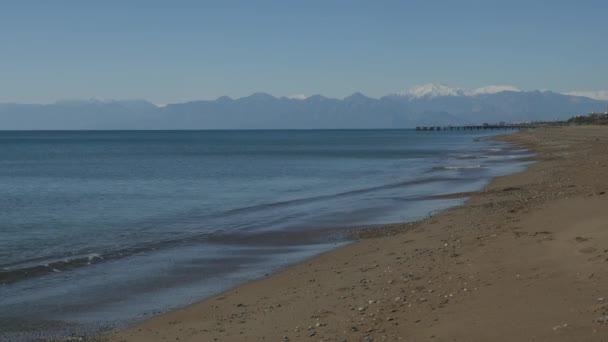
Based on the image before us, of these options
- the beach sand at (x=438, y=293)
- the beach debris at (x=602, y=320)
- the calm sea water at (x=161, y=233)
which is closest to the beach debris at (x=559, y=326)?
the beach sand at (x=438, y=293)

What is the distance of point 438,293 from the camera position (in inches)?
404

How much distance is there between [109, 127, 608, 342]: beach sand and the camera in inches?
328

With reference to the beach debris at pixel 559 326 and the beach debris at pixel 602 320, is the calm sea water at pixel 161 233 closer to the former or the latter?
the beach debris at pixel 559 326

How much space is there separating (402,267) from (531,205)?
29.2 ft

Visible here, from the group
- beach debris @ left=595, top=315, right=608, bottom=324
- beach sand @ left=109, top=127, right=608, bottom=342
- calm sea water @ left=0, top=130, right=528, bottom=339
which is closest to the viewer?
beach debris @ left=595, top=315, right=608, bottom=324

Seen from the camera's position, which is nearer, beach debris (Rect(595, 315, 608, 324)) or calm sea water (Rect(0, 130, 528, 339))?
beach debris (Rect(595, 315, 608, 324))

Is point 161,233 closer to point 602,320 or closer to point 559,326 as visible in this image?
point 559,326

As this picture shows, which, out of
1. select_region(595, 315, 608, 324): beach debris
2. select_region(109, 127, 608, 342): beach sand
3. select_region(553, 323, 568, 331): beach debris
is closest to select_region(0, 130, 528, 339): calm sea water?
select_region(109, 127, 608, 342): beach sand

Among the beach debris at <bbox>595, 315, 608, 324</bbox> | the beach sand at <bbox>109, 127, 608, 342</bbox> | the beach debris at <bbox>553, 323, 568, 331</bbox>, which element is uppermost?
the beach debris at <bbox>595, 315, 608, 324</bbox>

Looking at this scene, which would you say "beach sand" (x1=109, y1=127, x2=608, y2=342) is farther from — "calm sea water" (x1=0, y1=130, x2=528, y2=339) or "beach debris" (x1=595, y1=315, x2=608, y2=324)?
"calm sea water" (x1=0, y1=130, x2=528, y2=339)

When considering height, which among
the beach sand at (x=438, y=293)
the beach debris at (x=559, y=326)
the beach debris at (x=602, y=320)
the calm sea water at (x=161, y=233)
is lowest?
the calm sea water at (x=161, y=233)

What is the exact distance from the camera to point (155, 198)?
34250mm

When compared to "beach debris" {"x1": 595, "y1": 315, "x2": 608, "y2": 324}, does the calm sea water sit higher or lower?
lower

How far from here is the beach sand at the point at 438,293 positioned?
8.34 meters
